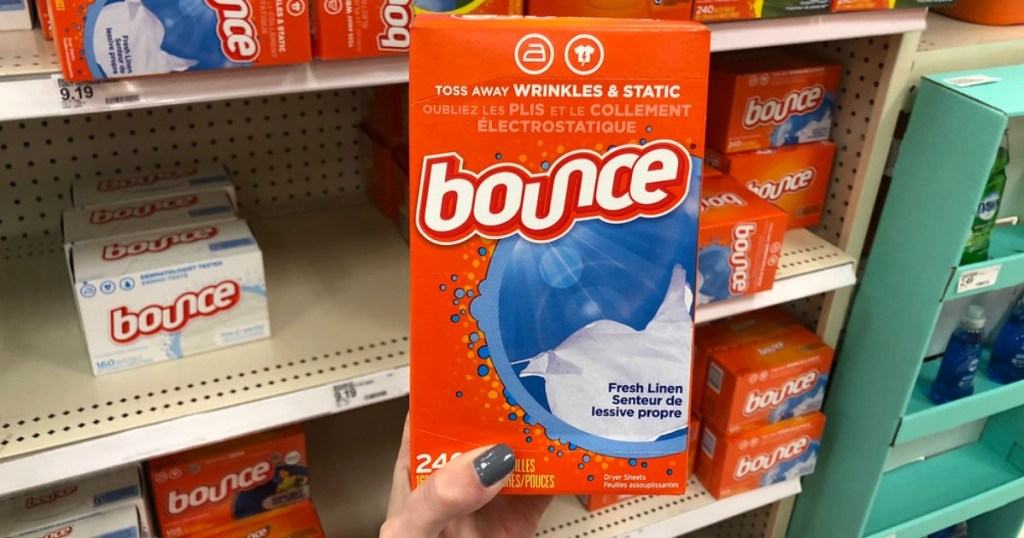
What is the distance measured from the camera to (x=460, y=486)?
79 cm

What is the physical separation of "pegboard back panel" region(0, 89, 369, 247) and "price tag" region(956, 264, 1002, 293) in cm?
117

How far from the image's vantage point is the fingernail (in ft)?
2.62

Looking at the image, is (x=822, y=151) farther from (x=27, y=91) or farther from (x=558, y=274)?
(x=27, y=91)

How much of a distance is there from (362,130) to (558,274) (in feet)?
3.24

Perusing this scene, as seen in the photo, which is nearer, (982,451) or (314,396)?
(314,396)

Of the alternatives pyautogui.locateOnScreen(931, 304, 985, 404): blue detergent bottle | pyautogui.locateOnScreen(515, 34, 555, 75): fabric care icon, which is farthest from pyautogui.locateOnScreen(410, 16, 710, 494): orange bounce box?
pyautogui.locateOnScreen(931, 304, 985, 404): blue detergent bottle

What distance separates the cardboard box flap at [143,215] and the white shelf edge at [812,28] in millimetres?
824

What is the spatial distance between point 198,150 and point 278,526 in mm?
721

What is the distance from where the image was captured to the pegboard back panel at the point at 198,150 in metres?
1.43

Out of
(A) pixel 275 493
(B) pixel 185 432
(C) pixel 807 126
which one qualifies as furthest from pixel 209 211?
(C) pixel 807 126

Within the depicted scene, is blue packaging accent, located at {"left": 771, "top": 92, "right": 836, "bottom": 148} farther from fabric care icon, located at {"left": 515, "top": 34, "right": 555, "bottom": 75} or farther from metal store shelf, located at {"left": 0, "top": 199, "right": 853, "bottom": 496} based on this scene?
fabric care icon, located at {"left": 515, "top": 34, "right": 555, "bottom": 75}

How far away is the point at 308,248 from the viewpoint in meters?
1.53

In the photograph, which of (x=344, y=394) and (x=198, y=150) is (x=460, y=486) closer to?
(x=344, y=394)

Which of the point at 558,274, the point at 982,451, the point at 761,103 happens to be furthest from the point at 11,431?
the point at 982,451
